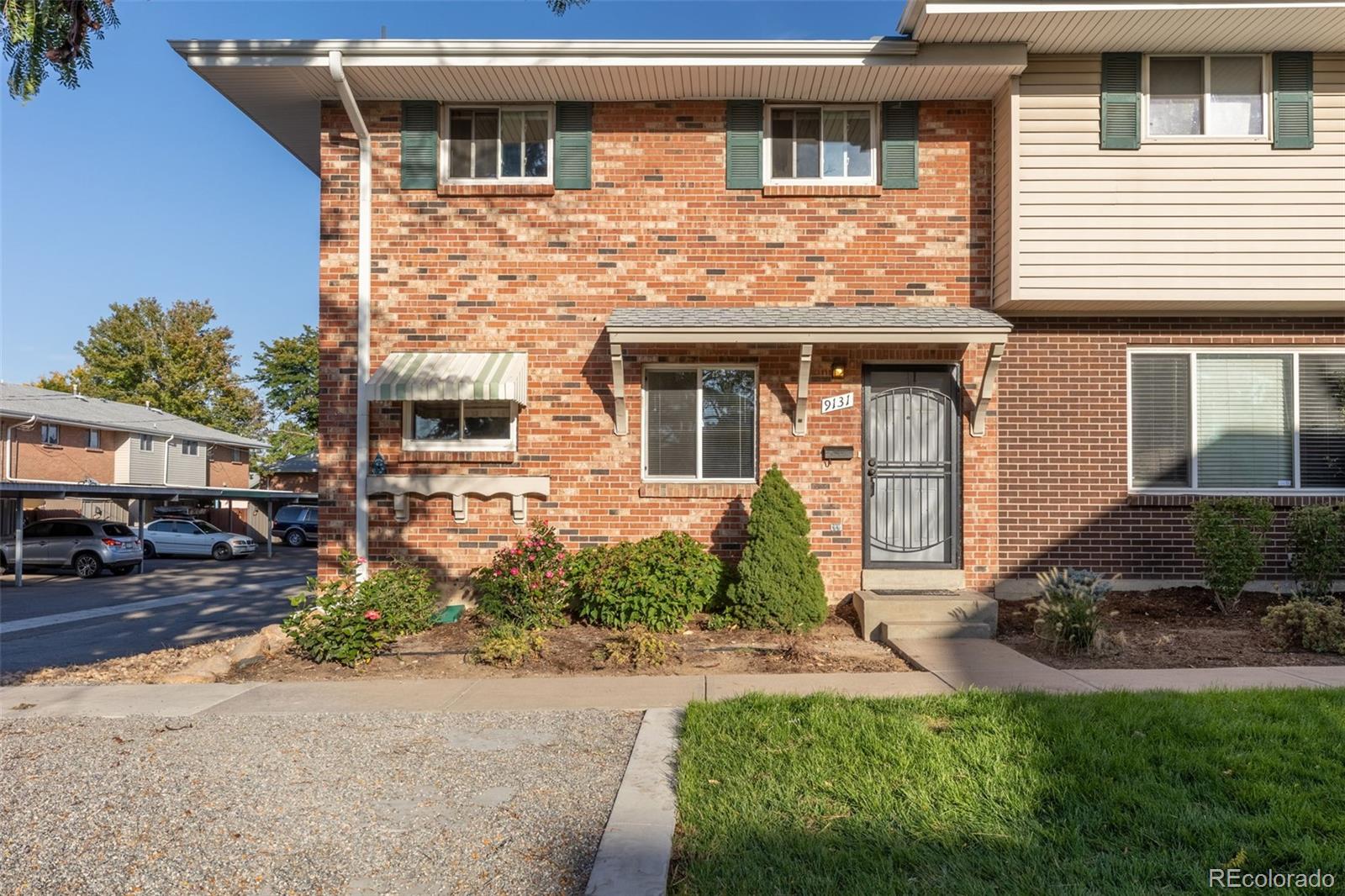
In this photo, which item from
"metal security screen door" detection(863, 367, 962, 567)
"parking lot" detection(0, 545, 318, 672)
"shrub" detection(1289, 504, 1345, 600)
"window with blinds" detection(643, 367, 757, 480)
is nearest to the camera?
"shrub" detection(1289, 504, 1345, 600)

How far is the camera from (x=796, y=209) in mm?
8523

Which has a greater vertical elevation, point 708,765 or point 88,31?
point 88,31

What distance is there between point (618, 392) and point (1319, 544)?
6998mm

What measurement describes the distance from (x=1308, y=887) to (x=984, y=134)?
7.71m

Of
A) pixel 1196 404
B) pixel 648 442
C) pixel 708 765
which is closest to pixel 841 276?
pixel 648 442

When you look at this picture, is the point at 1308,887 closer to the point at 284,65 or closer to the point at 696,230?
the point at 696,230

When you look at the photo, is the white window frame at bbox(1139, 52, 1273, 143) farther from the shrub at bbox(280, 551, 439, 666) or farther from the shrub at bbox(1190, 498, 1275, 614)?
the shrub at bbox(280, 551, 439, 666)

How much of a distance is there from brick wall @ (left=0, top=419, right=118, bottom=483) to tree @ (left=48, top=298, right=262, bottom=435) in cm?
1183

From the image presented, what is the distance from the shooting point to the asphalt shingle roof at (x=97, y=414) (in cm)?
2606

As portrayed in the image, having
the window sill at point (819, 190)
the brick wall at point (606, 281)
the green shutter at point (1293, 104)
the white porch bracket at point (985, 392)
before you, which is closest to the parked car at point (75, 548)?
the brick wall at point (606, 281)

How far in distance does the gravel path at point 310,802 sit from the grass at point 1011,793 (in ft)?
1.96

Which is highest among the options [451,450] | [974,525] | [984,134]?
[984,134]

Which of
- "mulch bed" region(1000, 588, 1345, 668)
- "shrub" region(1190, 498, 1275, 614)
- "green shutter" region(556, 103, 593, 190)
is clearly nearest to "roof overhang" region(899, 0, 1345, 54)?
"green shutter" region(556, 103, 593, 190)

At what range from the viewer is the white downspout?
8.44 meters
